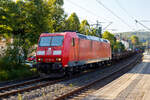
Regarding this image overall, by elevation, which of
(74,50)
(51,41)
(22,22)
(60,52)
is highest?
(22,22)

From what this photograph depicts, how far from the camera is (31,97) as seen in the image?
8.94m

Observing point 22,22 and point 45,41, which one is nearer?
point 45,41

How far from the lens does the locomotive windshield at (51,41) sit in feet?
45.9

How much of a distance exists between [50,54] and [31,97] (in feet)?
17.2

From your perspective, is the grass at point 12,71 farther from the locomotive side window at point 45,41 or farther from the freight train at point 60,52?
the locomotive side window at point 45,41

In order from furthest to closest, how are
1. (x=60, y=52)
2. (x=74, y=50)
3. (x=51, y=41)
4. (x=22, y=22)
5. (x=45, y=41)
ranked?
1. (x=22, y=22)
2. (x=74, y=50)
3. (x=45, y=41)
4. (x=51, y=41)
5. (x=60, y=52)

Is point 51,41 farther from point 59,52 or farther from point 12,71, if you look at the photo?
point 12,71

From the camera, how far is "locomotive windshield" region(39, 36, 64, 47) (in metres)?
14.0

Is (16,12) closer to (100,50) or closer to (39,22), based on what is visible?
(39,22)

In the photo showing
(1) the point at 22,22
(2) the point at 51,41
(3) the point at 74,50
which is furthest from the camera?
(1) the point at 22,22

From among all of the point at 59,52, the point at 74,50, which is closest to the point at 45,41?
the point at 59,52

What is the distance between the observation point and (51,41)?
1435cm

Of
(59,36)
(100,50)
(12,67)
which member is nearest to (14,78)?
(12,67)

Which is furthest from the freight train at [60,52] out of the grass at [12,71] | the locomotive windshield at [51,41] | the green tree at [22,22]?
the green tree at [22,22]
